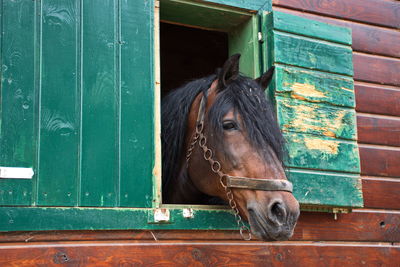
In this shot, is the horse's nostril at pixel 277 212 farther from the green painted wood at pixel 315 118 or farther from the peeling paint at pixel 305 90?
the peeling paint at pixel 305 90

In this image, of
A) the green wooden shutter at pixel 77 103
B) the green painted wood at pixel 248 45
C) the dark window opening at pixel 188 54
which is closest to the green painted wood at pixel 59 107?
the green wooden shutter at pixel 77 103

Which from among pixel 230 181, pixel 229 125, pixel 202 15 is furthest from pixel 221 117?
pixel 202 15

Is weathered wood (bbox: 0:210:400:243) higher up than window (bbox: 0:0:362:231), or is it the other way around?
window (bbox: 0:0:362:231)

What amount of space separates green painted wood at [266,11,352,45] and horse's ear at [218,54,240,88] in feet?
1.95

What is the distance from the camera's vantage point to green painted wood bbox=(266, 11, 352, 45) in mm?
3283

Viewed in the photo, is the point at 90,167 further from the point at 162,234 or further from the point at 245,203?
the point at 245,203

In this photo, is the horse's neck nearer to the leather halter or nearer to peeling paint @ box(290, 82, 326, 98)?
the leather halter

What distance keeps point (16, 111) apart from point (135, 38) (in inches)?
30.3

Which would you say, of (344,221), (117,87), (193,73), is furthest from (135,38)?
(193,73)

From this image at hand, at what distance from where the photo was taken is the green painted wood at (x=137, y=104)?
2.71 m

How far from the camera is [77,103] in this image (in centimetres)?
265

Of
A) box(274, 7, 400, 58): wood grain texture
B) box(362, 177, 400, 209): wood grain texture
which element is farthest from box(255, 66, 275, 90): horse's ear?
box(362, 177, 400, 209): wood grain texture

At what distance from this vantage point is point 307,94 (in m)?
3.27

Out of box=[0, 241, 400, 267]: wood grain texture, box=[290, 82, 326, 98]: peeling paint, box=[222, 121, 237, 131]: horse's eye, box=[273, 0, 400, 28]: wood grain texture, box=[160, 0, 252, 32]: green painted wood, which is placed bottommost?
box=[0, 241, 400, 267]: wood grain texture
